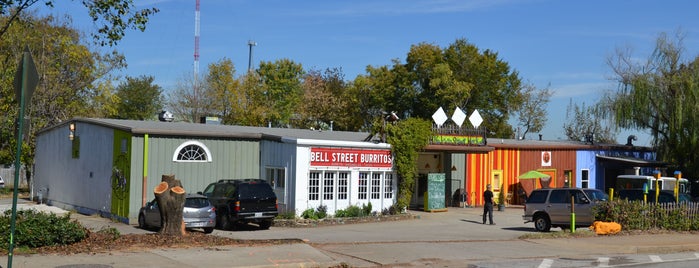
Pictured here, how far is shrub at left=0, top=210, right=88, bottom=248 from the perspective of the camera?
13.9 metres

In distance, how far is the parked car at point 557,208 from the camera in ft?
78.4

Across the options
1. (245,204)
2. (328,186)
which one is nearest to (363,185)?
(328,186)

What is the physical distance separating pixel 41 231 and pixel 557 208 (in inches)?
644

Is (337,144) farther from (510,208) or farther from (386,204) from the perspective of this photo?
(510,208)

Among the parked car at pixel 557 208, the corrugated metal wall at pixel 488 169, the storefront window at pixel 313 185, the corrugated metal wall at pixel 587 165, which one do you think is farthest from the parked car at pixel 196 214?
the corrugated metal wall at pixel 587 165

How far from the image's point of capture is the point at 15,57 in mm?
39562

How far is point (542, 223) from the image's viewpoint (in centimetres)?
2473

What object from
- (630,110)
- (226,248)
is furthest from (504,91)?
(226,248)

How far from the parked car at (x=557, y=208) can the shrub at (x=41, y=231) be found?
15.4m

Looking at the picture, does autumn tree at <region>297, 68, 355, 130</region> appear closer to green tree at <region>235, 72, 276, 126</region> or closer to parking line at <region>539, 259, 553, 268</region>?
green tree at <region>235, 72, 276, 126</region>

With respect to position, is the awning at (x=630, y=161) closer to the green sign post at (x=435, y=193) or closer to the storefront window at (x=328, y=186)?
the green sign post at (x=435, y=193)

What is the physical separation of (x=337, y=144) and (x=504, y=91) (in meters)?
36.6

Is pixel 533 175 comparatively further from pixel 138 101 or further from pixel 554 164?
pixel 138 101

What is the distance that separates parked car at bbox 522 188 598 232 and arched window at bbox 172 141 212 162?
12.1 m
